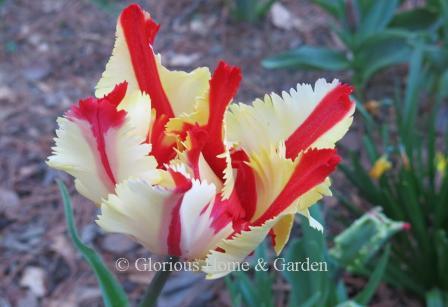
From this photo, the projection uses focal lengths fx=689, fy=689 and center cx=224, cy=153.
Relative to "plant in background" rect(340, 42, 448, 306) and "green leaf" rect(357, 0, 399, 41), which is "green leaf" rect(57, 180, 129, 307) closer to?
"plant in background" rect(340, 42, 448, 306)

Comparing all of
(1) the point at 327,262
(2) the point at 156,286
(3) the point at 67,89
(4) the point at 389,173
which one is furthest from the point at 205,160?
(3) the point at 67,89

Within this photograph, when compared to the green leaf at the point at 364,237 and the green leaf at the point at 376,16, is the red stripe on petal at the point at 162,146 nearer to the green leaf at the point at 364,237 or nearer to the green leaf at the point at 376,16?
the green leaf at the point at 364,237

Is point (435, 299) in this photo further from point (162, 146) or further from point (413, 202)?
point (162, 146)

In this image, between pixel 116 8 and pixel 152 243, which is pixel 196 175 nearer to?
pixel 152 243

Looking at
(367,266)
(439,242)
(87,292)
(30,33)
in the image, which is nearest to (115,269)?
(87,292)

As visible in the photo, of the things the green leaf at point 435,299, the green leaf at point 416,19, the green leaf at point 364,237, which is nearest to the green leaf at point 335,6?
the green leaf at point 416,19

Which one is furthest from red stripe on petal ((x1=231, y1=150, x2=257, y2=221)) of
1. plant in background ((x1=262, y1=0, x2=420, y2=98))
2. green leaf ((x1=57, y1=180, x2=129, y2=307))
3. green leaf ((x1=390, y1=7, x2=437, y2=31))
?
green leaf ((x1=390, y1=7, x2=437, y2=31))
